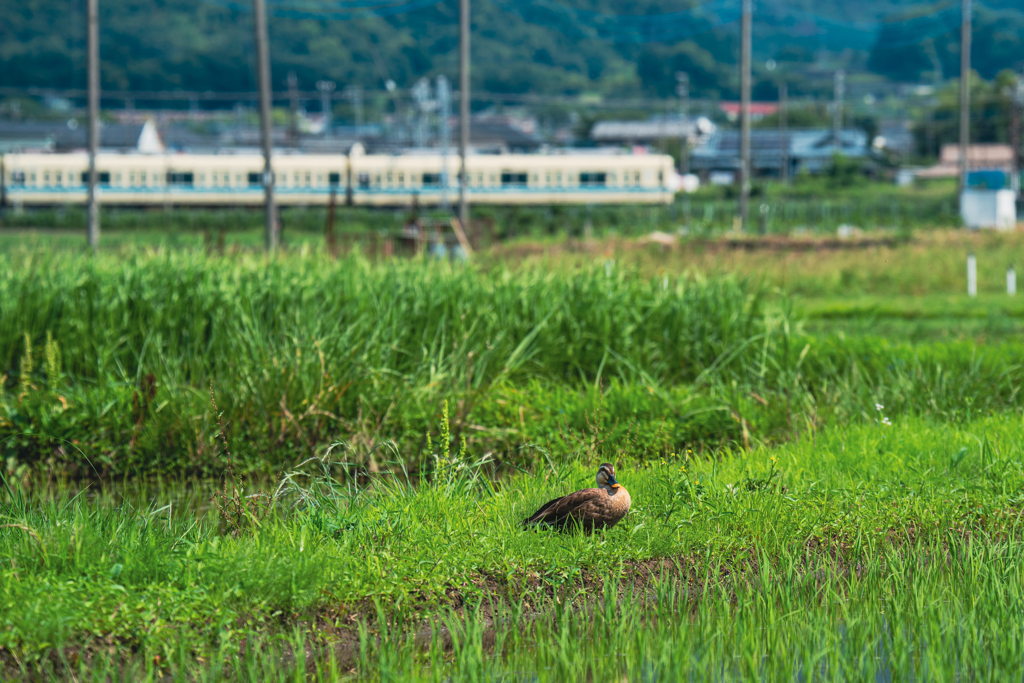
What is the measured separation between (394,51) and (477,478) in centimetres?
13217

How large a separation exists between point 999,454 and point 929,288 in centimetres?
1428

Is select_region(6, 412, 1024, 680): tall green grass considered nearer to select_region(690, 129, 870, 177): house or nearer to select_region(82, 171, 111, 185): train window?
select_region(82, 171, 111, 185): train window


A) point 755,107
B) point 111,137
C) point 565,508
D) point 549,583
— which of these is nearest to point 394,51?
point 755,107

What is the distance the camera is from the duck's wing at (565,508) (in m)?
5.37

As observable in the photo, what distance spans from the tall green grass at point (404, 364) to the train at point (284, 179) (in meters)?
33.2

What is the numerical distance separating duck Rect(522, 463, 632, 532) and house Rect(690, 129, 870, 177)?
76.1 meters

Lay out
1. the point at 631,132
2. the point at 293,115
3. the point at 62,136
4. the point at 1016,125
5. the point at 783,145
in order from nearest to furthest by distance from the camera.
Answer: the point at 1016,125 < the point at 293,115 < the point at 62,136 < the point at 783,145 < the point at 631,132

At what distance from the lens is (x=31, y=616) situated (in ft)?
14.1

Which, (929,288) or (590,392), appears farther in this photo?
(929,288)

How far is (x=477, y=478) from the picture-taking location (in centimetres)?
632

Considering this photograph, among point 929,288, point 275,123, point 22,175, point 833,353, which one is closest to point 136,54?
point 275,123

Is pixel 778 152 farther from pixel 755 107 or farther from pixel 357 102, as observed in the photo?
pixel 755 107

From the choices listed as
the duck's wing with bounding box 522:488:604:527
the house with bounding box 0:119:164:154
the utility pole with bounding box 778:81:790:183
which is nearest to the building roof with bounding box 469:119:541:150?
the utility pole with bounding box 778:81:790:183

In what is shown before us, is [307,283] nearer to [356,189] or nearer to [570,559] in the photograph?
[570,559]
